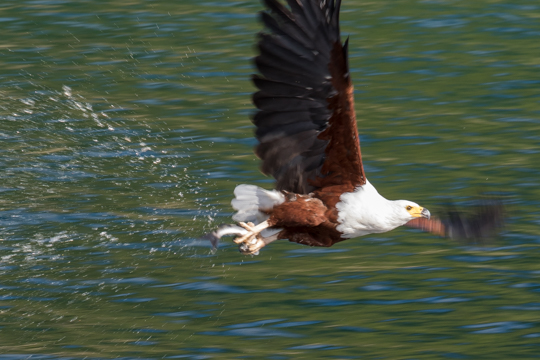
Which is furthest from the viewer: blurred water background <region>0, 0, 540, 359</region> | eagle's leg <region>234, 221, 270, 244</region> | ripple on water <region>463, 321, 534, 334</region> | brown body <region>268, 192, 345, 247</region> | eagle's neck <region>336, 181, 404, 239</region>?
blurred water background <region>0, 0, 540, 359</region>

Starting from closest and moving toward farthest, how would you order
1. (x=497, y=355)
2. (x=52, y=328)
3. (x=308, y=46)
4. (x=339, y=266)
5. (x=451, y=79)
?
(x=308, y=46) < (x=497, y=355) < (x=52, y=328) < (x=339, y=266) < (x=451, y=79)

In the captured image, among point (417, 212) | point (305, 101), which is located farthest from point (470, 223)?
point (305, 101)

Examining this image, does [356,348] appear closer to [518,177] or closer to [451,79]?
[518,177]

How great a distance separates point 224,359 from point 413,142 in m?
5.30

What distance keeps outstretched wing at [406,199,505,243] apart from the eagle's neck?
1.30 feet

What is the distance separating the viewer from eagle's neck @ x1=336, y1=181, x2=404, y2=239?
7973mm

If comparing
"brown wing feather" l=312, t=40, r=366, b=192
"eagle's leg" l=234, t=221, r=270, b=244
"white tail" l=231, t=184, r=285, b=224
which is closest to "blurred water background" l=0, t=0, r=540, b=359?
"eagle's leg" l=234, t=221, r=270, b=244

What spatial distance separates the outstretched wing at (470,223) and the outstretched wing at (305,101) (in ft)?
2.66

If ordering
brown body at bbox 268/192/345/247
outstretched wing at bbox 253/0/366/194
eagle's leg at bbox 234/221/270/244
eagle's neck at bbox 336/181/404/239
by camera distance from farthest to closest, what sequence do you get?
eagle's leg at bbox 234/221/270/244 → brown body at bbox 268/192/345/247 → eagle's neck at bbox 336/181/404/239 → outstretched wing at bbox 253/0/366/194

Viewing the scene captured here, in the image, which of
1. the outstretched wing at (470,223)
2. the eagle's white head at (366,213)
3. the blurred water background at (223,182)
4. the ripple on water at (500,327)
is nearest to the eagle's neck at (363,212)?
the eagle's white head at (366,213)

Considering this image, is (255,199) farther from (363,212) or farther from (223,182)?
(223,182)

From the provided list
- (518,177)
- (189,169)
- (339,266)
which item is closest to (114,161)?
(189,169)

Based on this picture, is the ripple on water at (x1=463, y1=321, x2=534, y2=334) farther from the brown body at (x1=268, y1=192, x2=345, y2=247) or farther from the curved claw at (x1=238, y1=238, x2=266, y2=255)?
the curved claw at (x1=238, y1=238, x2=266, y2=255)

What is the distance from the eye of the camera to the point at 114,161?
43.1 ft
